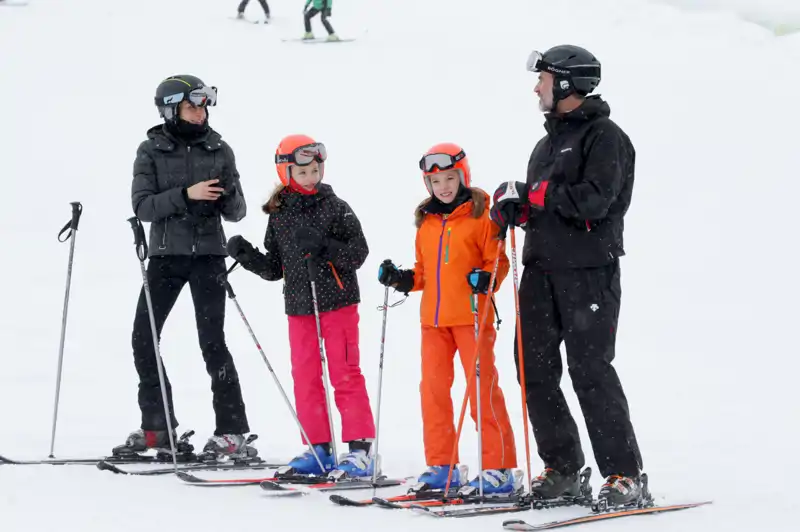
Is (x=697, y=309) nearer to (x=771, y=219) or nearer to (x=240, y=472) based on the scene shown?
(x=771, y=219)

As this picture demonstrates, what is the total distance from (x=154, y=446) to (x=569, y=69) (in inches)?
108

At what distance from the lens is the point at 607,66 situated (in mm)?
20125

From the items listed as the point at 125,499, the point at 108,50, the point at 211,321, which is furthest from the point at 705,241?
the point at 108,50

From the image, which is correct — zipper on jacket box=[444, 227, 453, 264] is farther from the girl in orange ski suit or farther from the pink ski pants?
the pink ski pants

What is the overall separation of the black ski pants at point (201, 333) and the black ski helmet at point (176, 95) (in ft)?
2.44

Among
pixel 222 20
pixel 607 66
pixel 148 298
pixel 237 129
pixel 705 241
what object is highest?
pixel 222 20

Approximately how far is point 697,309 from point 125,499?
22.2 ft

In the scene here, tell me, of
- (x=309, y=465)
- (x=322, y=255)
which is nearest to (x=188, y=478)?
(x=309, y=465)

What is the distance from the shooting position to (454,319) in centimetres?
467

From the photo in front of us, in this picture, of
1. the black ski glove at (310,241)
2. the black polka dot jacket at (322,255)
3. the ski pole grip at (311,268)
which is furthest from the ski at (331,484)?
the black ski glove at (310,241)

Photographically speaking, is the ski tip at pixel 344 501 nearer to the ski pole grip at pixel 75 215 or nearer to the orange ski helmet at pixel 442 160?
the orange ski helmet at pixel 442 160

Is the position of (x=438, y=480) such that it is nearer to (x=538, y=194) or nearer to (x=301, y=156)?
(x=538, y=194)

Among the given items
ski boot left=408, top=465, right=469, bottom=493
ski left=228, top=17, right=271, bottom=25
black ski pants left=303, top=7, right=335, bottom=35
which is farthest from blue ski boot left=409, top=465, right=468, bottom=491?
ski left=228, top=17, right=271, bottom=25

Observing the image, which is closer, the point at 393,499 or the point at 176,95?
the point at 393,499
